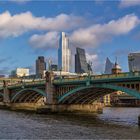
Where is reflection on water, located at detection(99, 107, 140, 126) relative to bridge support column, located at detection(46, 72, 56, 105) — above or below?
below

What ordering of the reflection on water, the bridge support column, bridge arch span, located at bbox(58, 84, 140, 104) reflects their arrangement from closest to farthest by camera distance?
1. the reflection on water
2. bridge arch span, located at bbox(58, 84, 140, 104)
3. the bridge support column

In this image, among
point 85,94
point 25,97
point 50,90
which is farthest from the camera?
point 25,97

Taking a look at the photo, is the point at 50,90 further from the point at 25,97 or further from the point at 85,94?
the point at 25,97

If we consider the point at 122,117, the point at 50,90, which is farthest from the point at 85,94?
the point at 50,90

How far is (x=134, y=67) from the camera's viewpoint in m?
95.3

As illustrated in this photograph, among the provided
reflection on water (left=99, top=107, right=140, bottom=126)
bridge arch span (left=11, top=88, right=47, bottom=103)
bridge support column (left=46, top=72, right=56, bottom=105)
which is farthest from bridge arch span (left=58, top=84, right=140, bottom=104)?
bridge arch span (left=11, top=88, right=47, bottom=103)

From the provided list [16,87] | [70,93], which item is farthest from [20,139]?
[16,87]

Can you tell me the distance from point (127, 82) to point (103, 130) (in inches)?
630

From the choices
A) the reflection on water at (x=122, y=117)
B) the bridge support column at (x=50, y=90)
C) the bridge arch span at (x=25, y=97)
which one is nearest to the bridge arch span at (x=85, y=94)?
the bridge support column at (x=50, y=90)

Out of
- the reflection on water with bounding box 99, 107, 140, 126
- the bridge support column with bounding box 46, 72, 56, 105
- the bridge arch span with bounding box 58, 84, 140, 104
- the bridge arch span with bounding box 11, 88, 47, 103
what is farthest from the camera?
the bridge arch span with bounding box 11, 88, 47, 103

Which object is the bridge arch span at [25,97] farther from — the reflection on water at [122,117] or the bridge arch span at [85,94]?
the bridge arch span at [85,94]

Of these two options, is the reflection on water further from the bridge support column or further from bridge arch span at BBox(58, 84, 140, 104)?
the bridge support column

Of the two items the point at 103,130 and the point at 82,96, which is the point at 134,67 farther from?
the point at 103,130

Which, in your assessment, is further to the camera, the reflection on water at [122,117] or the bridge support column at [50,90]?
the bridge support column at [50,90]
